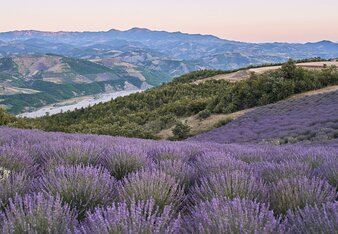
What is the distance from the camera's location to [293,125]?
1856 centimetres

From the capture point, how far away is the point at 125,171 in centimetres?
426

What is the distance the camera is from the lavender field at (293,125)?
15.3m

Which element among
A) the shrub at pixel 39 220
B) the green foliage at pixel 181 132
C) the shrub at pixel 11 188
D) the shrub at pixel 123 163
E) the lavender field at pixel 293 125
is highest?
the shrub at pixel 39 220

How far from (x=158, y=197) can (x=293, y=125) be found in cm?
1698

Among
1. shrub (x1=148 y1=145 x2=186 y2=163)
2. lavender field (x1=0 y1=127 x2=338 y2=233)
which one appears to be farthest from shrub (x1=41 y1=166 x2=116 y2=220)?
shrub (x1=148 y1=145 x2=186 y2=163)

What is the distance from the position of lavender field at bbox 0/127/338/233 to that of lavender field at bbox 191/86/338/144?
974cm

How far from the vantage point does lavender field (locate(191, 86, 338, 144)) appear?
50.3ft

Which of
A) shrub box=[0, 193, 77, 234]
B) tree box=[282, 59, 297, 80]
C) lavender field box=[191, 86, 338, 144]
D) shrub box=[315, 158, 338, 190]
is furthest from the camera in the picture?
tree box=[282, 59, 297, 80]

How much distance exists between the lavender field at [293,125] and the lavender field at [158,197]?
9743mm

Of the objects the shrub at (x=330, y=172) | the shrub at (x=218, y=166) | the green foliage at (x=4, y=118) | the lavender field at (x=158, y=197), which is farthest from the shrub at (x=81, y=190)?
the green foliage at (x=4, y=118)

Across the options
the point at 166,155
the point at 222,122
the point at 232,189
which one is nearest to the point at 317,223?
the point at 232,189

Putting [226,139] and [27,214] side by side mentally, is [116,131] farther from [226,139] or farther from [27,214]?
[27,214]

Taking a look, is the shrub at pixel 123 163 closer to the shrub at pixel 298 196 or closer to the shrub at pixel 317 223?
the shrub at pixel 298 196

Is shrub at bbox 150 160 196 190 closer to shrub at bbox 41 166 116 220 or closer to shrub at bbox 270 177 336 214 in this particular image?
shrub at bbox 41 166 116 220
